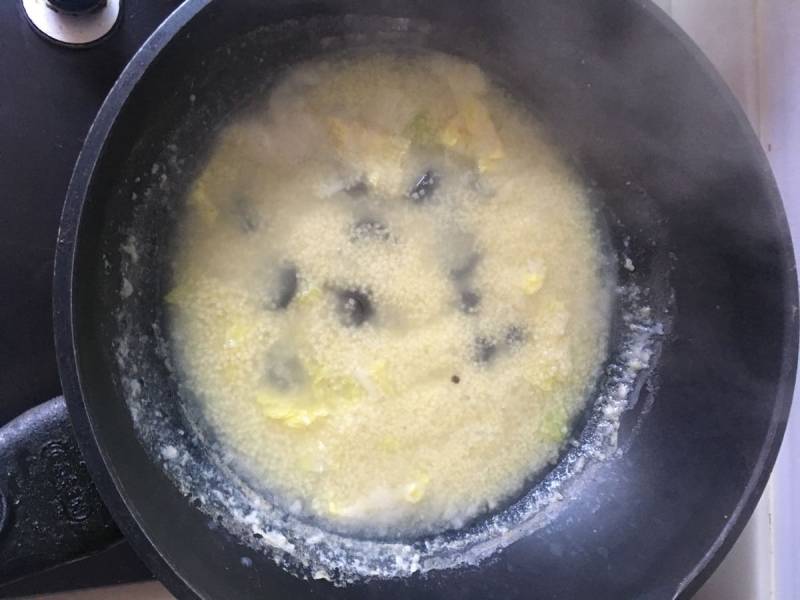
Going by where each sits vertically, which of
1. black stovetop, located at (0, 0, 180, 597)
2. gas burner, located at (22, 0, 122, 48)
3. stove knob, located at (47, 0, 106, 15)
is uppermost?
stove knob, located at (47, 0, 106, 15)

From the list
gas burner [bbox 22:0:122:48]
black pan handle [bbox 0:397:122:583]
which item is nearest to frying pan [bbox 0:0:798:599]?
black pan handle [bbox 0:397:122:583]

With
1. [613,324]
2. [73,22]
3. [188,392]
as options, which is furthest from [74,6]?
[613,324]

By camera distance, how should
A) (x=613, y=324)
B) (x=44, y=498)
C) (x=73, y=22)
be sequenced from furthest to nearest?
(x=613, y=324)
(x=73, y=22)
(x=44, y=498)

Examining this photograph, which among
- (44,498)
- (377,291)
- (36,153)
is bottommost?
(44,498)

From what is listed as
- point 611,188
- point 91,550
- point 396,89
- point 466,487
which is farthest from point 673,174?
point 91,550

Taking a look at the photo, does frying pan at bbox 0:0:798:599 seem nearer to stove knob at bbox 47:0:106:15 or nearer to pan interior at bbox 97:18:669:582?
pan interior at bbox 97:18:669:582

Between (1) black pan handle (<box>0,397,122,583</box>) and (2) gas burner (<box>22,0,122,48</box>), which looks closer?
(1) black pan handle (<box>0,397,122,583</box>)

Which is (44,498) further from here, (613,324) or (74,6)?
(613,324)
